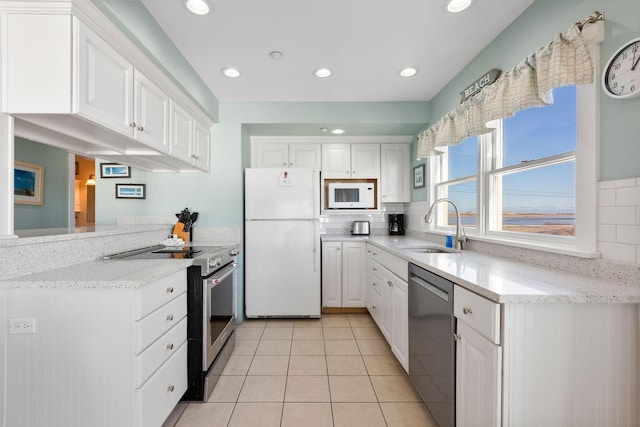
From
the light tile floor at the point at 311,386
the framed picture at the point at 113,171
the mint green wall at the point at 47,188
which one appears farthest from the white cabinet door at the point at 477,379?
the framed picture at the point at 113,171

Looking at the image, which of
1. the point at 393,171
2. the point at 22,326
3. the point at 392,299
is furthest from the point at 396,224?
the point at 22,326

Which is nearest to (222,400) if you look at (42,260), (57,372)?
(57,372)

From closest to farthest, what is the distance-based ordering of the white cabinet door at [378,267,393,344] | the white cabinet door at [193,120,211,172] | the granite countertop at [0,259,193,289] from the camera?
the granite countertop at [0,259,193,289] < the white cabinet door at [378,267,393,344] < the white cabinet door at [193,120,211,172]

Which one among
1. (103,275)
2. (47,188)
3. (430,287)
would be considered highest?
(47,188)

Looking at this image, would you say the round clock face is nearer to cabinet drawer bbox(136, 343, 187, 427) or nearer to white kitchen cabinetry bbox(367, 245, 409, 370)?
white kitchen cabinetry bbox(367, 245, 409, 370)

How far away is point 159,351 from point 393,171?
3.10 metres

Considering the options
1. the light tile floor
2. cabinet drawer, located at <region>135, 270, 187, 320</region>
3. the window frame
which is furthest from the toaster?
cabinet drawer, located at <region>135, 270, 187, 320</region>

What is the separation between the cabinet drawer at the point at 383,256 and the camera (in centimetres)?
235

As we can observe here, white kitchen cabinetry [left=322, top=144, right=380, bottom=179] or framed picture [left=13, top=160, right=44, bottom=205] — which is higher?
white kitchen cabinetry [left=322, top=144, right=380, bottom=179]

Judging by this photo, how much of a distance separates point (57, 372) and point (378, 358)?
2070mm

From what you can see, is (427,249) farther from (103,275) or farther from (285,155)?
(103,275)

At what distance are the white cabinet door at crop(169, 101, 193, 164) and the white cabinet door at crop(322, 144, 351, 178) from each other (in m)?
1.65

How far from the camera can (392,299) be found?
2.27m

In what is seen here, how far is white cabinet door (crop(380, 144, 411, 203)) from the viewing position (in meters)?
3.64
